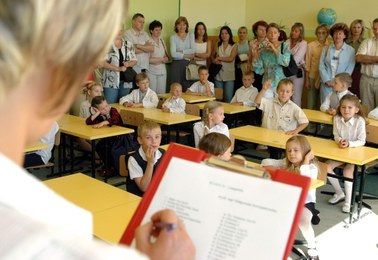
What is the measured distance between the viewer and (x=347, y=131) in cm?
454

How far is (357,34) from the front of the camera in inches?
295

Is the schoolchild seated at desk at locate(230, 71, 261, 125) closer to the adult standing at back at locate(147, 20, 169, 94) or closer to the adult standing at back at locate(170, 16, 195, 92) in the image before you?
the adult standing at back at locate(170, 16, 195, 92)

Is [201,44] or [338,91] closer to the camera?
[338,91]

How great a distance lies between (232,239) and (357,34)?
737cm

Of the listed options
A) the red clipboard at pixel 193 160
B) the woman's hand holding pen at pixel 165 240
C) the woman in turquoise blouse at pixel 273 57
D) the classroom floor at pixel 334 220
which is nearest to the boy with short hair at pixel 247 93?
the woman in turquoise blouse at pixel 273 57

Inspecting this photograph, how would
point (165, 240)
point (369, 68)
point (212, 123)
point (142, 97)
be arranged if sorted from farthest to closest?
point (369, 68)
point (142, 97)
point (212, 123)
point (165, 240)

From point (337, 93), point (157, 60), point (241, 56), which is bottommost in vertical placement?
point (337, 93)

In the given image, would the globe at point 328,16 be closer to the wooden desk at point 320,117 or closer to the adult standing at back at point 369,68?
the adult standing at back at point 369,68

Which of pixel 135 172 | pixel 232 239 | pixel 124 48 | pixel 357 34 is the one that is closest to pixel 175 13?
pixel 124 48

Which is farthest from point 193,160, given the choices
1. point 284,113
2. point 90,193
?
point 284,113

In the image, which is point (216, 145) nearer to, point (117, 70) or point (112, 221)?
point (112, 221)

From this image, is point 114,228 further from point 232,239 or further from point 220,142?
point 232,239

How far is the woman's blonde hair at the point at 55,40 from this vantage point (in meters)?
0.38

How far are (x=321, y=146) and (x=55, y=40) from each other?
390 cm
